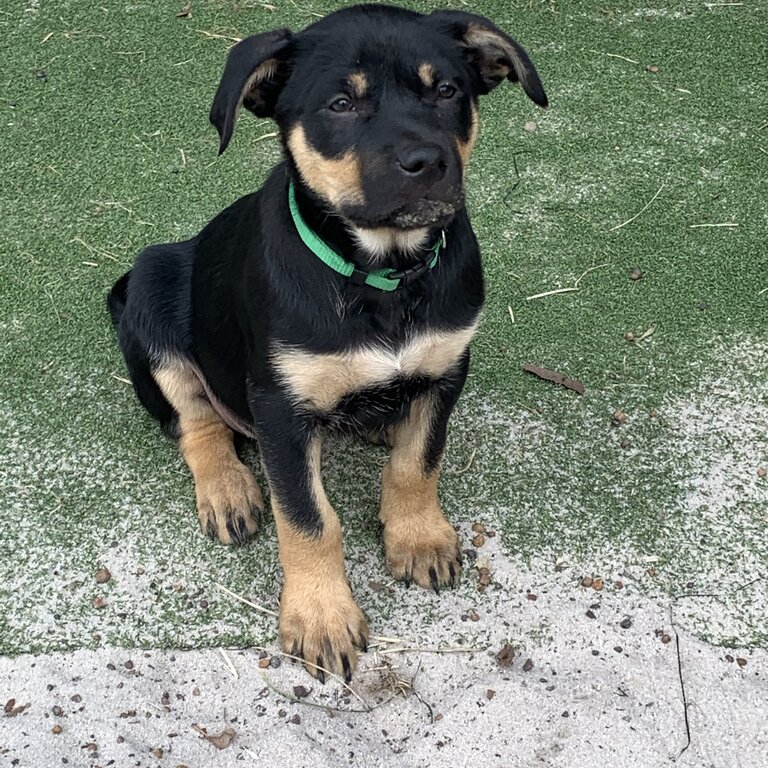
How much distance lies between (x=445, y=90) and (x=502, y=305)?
1829 millimetres

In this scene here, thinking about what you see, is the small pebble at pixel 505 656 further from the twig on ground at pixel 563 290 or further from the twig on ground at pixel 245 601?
the twig on ground at pixel 563 290

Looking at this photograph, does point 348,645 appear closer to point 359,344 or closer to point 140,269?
point 359,344

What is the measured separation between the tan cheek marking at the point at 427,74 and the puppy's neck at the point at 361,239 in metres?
0.44

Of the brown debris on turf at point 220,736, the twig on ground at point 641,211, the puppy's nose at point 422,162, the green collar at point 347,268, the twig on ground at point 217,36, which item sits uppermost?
the puppy's nose at point 422,162

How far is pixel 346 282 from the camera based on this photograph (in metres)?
3.04

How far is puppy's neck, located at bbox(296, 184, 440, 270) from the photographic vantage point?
2988mm

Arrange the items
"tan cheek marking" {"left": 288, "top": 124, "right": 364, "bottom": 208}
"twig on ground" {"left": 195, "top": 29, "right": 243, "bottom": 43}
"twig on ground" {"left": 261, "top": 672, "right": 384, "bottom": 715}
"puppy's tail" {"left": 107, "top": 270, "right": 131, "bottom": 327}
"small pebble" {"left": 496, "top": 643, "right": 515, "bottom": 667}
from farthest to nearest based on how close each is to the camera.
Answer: "twig on ground" {"left": 195, "top": 29, "right": 243, "bottom": 43}, "puppy's tail" {"left": 107, "top": 270, "right": 131, "bottom": 327}, "small pebble" {"left": 496, "top": 643, "right": 515, "bottom": 667}, "twig on ground" {"left": 261, "top": 672, "right": 384, "bottom": 715}, "tan cheek marking" {"left": 288, "top": 124, "right": 364, "bottom": 208}

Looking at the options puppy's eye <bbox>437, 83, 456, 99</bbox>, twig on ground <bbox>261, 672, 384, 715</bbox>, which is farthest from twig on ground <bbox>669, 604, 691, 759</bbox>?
puppy's eye <bbox>437, 83, 456, 99</bbox>

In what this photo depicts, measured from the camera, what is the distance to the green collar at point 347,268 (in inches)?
119

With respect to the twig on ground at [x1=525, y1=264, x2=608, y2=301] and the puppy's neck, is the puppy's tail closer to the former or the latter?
the puppy's neck

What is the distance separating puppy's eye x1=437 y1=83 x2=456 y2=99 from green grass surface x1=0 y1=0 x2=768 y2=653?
1.62m

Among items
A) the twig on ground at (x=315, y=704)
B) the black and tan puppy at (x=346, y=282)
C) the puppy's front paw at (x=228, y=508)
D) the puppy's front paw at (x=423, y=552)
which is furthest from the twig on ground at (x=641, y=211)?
the twig on ground at (x=315, y=704)

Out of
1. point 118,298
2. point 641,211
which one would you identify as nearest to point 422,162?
point 118,298

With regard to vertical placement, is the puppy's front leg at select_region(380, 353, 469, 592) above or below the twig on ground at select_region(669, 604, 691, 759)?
above
